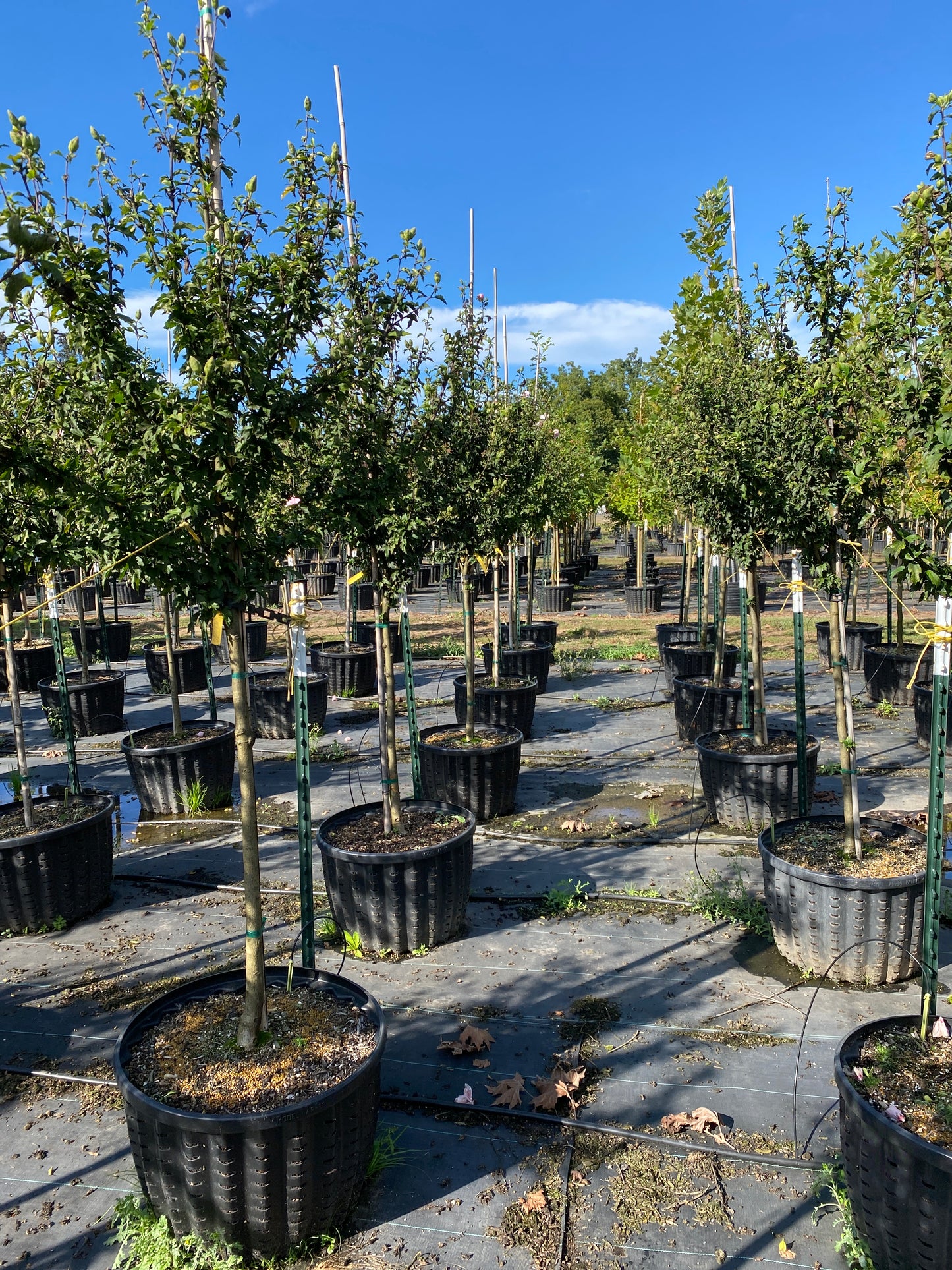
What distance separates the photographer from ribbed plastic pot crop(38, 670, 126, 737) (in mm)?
9719

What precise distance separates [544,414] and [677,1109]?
10.8 meters

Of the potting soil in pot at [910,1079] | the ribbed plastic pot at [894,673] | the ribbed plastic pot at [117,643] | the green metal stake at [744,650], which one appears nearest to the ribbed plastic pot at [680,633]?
the ribbed plastic pot at [894,673]

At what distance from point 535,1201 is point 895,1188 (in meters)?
1.16

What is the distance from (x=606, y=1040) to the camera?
3.81 metres

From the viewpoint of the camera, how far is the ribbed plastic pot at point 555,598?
2052cm

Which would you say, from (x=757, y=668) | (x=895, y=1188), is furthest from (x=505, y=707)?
(x=895, y=1188)

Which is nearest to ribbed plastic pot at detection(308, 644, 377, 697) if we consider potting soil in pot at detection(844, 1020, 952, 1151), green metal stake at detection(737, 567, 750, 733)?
green metal stake at detection(737, 567, 750, 733)

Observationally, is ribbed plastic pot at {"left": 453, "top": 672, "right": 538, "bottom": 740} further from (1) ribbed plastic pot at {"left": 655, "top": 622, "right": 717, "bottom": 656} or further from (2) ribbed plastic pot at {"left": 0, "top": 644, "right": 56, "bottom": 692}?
(2) ribbed plastic pot at {"left": 0, "top": 644, "right": 56, "bottom": 692}

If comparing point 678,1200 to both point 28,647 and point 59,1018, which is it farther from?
point 28,647

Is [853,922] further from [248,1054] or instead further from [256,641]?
[256,641]

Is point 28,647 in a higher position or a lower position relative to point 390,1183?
higher

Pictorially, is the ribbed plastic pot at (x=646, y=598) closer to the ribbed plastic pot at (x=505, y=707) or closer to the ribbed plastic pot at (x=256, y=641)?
the ribbed plastic pot at (x=256, y=641)

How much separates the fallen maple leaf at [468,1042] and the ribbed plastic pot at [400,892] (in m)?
0.85

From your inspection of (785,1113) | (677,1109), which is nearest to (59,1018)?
(677,1109)
